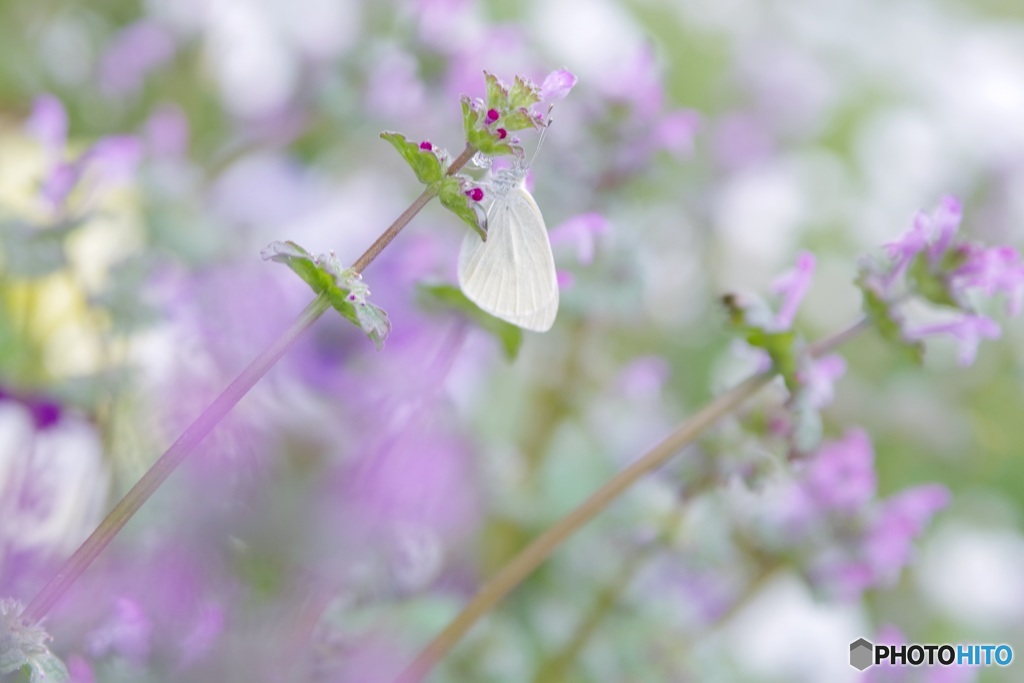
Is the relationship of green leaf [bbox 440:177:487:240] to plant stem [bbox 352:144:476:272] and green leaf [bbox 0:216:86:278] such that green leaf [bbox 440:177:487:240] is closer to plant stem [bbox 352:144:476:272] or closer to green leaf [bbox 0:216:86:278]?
plant stem [bbox 352:144:476:272]

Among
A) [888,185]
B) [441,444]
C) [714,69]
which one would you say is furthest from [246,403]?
[714,69]

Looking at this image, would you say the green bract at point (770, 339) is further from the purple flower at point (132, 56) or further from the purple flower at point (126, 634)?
the purple flower at point (132, 56)

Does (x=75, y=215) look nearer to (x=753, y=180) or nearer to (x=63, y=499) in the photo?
(x=63, y=499)

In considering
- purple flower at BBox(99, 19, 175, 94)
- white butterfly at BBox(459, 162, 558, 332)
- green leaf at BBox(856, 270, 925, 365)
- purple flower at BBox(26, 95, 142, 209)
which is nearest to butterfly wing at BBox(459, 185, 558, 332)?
white butterfly at BBox(459, 162, 558, 332)

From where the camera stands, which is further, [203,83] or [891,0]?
[891,0]

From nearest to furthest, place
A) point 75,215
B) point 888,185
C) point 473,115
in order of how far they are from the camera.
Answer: point 473,115 → point 75,215 → point 888,185

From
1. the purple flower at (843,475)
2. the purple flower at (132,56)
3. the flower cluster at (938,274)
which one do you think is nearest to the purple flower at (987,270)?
the flower cluster at (938,274)
